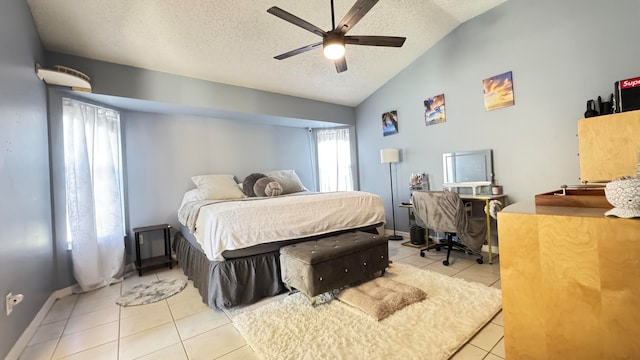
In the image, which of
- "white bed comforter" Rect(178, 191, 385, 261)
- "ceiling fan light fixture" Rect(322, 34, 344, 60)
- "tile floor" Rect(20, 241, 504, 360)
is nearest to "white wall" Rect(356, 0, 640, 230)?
"tile floor" Rect(20, 241, 504, 360)

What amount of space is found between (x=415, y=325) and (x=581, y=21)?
3247mm

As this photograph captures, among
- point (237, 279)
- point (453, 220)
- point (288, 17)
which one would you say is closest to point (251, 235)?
point (237, 279)

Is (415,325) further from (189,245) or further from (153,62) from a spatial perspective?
(153,62)

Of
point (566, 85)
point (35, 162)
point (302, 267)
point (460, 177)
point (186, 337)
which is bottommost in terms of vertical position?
point (186, 337)

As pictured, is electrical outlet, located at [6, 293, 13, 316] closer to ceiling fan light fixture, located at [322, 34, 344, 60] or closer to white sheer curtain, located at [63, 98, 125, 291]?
white sheer curtain, located at [63, 98, 125, 291]

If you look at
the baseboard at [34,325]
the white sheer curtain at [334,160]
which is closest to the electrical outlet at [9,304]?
the baseboard at [34,325]

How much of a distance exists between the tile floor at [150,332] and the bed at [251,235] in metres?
0.23

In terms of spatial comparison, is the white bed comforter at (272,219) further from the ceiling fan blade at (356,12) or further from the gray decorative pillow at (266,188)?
the ceiling fan blade at (356,12)

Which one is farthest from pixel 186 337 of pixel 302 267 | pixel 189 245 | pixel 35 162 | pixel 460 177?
pixel 460 177

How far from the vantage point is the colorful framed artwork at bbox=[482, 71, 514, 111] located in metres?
3.05

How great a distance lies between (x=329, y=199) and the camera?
278 centimetres

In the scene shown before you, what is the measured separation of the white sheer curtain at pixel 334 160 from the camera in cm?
497

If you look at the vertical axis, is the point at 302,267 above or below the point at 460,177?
below

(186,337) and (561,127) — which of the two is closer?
(186,337)
